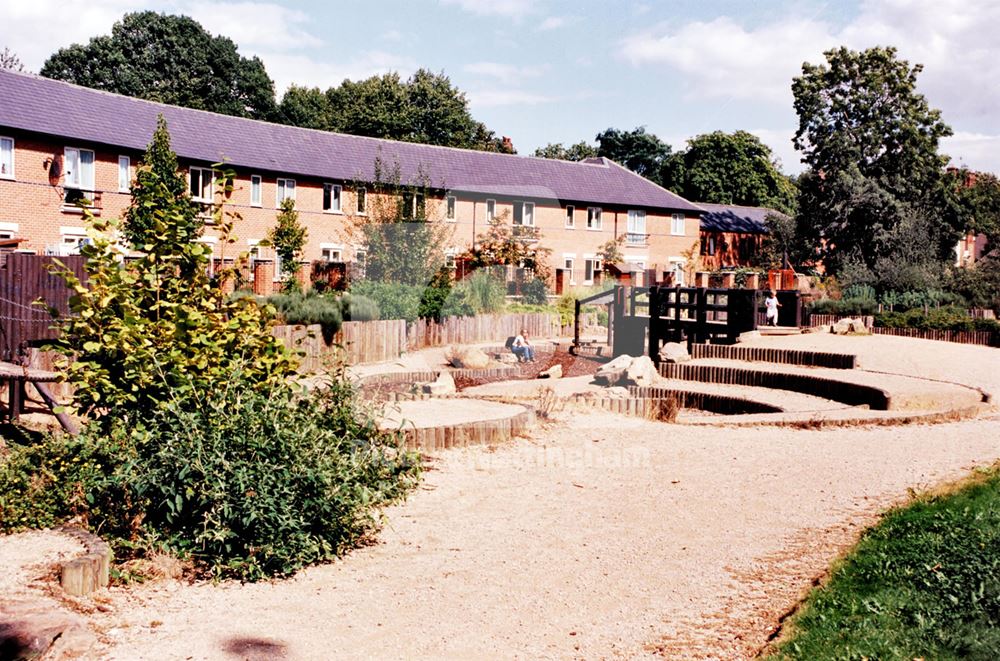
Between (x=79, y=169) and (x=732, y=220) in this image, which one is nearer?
(x=79, y=169)

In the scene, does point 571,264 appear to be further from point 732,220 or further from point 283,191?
point 283,191

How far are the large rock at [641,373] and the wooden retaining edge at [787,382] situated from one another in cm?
81

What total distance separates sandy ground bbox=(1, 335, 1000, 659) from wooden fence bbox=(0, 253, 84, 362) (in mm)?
8873

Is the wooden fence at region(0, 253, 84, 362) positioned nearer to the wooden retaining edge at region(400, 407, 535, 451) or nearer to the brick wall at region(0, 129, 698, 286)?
the brick wall at region(0, 129, 698, 286)

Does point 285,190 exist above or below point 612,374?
above

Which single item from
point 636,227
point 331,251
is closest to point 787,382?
point 331,251

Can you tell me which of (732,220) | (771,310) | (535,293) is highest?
(732,220)

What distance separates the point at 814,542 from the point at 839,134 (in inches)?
1780

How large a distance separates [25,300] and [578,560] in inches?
541

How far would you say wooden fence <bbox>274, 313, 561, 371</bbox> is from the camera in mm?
21500

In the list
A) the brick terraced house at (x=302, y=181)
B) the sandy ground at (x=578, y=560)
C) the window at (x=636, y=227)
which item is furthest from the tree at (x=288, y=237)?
the sandy ground at (x=578, y=560)

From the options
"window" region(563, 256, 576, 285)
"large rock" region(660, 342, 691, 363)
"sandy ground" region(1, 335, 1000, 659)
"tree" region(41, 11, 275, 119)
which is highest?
"tree" region(41, 11, 275, 119)

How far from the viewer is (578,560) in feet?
25.5

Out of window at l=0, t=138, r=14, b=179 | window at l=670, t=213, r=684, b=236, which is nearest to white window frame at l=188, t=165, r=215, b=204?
window at l=0, t=138, r=14, b=179
